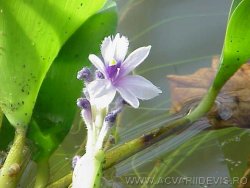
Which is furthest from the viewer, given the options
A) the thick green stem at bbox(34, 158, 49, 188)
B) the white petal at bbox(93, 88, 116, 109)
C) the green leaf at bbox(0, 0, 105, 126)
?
the thick green stem at bbox(34, 158, 49, 188)

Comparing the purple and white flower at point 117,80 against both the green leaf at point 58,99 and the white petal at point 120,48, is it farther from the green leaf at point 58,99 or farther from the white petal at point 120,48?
Result: the green leaf at point 58,99

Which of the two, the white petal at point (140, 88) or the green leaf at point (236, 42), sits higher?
the green leaf at point (236, 42)

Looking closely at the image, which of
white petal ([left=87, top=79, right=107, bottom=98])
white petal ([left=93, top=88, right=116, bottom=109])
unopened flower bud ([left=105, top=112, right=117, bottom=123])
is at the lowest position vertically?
unopened flower bud ([left=105, top=112, right=117, bottom=123])

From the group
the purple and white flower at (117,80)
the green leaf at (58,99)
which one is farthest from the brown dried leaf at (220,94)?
the purple and white flower at (117,80)

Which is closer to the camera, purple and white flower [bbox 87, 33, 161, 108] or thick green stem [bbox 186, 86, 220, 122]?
purple and white flower [bbox 87, 33, 161, 108]

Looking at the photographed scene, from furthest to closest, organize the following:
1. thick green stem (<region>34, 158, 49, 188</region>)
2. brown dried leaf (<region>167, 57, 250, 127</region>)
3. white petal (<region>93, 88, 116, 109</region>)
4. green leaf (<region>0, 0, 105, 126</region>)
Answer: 1. brown dried leaf (<region>167, 57, 250, 127</region>)
2. thick green stem (<region>34, 158, 49, 188</region>)
3. green leaf (<region>0, 0, 105, 126</region>)
4. white petal (<region>93, 88, 116, 109</region>)

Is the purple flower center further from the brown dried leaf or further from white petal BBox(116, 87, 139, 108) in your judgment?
the brown dried leaf

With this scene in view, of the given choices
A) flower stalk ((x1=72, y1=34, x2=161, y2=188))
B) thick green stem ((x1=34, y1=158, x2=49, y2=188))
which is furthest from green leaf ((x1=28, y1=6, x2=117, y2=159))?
flower stalk ((x1=72, y1=34, x2=161, y2=188))
